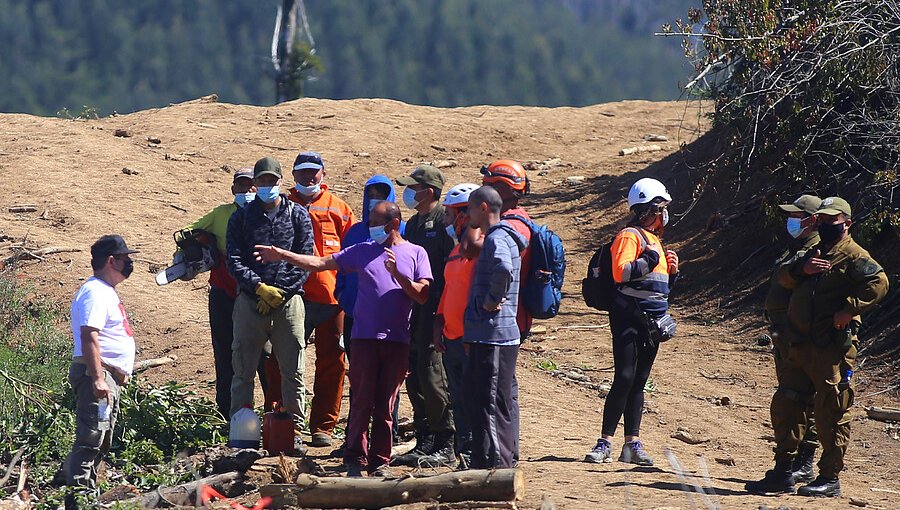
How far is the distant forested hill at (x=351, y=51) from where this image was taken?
1909cm

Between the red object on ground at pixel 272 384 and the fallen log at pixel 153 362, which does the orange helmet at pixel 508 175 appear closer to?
the red object on ground at pixel 272 384

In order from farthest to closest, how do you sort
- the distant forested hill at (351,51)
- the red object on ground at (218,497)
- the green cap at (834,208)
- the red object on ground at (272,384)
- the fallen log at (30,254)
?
the distant forested hill at (351,51), the fallen log at (30,254), the red object on ground at (272,384), the green cap at (834,208), the red object on ground at (218,497)

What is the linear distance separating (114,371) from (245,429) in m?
1.10

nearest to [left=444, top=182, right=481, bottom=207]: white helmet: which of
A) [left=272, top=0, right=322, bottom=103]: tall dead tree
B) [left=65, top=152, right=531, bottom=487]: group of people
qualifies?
[left=65, top=152, right=531, bottom=487]: group of people

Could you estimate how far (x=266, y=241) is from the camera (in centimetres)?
812

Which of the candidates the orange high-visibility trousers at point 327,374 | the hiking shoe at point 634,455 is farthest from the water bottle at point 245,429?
the hiking shoe at point 634,455

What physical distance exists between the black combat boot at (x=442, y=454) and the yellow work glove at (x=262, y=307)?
1299 millimetres

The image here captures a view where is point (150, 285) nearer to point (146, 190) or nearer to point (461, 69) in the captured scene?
point (146, 190)

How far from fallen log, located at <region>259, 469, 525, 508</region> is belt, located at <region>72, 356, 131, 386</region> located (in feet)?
3.31

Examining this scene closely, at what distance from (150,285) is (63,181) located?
12.4ft

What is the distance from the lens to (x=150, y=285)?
13094 mm

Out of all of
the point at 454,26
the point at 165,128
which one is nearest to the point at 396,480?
the point at 165,128

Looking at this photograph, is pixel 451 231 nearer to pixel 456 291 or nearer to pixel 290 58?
pixel 456 291

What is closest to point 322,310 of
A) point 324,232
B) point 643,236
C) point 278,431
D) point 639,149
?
point 324,232
